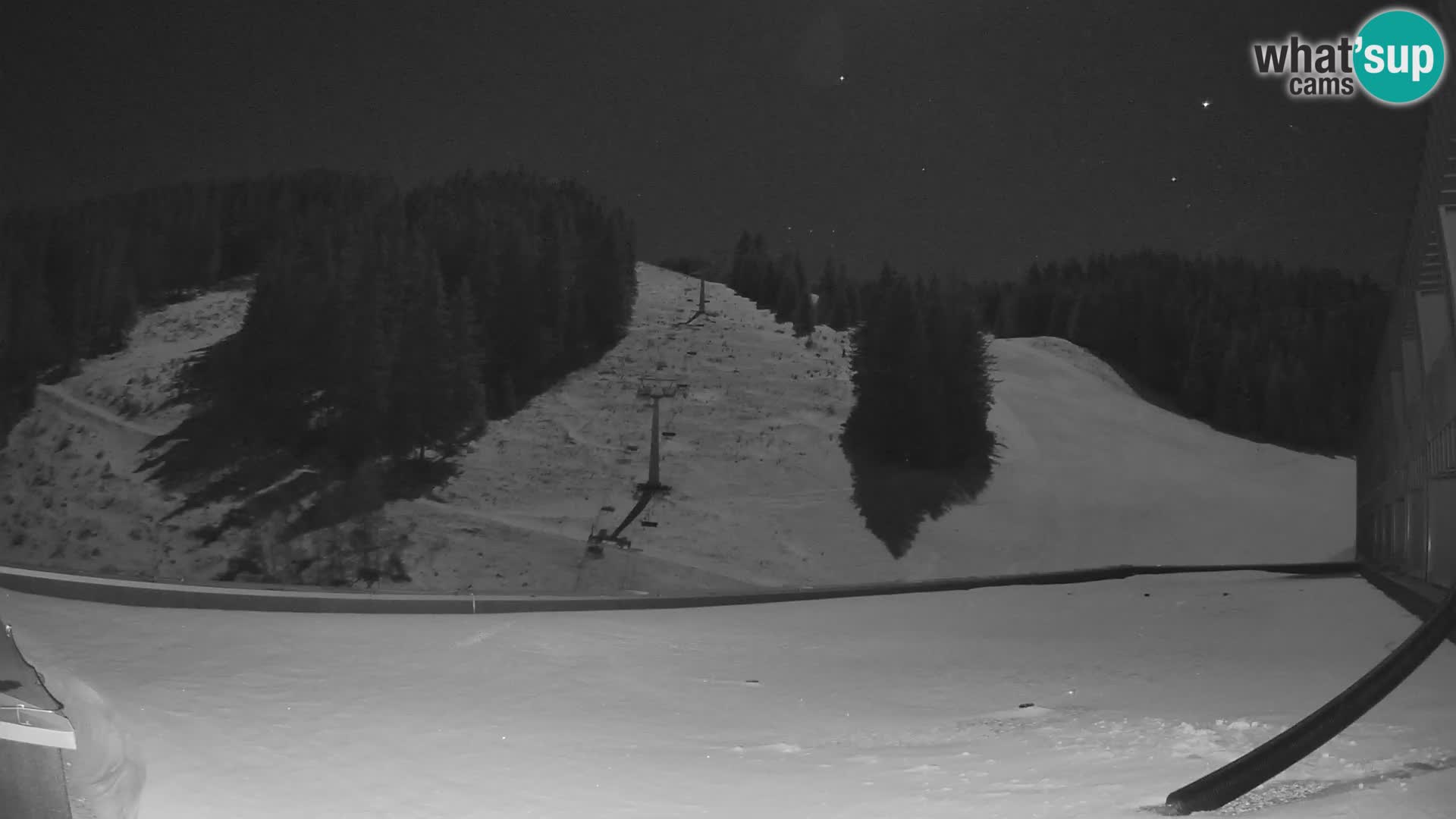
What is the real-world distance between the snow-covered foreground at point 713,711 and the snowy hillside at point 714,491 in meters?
33.8

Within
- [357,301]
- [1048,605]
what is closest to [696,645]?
[1048,605]

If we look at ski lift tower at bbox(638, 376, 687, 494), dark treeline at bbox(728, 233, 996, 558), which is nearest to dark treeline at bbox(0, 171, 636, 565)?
ski lift tower at bbox(638, 376, 687, 494)

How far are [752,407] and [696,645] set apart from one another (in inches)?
2301

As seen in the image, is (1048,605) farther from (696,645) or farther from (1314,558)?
(1314,558)

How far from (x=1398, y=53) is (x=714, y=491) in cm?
4293

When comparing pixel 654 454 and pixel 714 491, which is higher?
pixel 654 454

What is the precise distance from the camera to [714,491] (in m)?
56.7

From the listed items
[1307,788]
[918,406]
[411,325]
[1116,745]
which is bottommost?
[1116,745]

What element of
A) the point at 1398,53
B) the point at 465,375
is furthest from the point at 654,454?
the point at 1398,53

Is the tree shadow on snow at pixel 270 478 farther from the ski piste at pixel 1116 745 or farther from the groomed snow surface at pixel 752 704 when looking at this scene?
the ski piste at pixel 1116 745

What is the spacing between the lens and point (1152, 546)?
54.6 meters

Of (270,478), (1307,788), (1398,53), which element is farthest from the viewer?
(270,478)

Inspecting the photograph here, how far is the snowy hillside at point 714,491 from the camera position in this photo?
48.9 meters

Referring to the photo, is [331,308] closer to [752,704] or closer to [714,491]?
[714,491]
